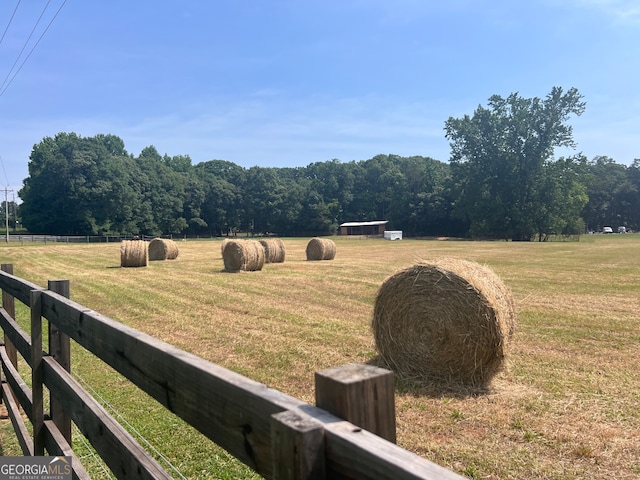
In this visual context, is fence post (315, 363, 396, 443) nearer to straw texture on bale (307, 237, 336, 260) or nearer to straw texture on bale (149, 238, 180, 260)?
straw texture on bale (307, 237, 336, 260)

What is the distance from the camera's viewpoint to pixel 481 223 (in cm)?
6569

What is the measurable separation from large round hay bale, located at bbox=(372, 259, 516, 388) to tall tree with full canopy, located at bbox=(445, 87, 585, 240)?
5985 cm

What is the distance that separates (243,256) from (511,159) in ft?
178

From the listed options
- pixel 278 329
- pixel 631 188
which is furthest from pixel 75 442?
pixel 631 188

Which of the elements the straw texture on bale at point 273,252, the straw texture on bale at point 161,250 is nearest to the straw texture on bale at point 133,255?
the straw texture on bale at point 161,250

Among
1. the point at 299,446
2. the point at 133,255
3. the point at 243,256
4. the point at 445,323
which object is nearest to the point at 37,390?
the point at 299,446

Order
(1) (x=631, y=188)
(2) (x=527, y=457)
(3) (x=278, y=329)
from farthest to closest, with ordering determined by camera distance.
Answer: (1) (x=631, y=188), (3) (x=278, y=329), (2) (x=527, y=457)

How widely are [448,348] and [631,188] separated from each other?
359 ft

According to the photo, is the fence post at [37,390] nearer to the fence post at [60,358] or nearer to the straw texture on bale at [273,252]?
the fence post at [60,358]

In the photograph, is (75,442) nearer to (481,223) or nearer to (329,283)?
(329,283)

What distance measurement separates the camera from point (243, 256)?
66.6ft

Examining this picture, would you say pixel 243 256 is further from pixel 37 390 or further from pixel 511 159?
pixel 511 159

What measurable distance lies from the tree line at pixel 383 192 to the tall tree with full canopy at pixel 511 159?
132 millimetres

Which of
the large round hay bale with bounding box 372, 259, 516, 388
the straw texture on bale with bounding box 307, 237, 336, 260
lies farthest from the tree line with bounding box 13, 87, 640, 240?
the large round hay bale with bounding box 372, 259, 516, 388
